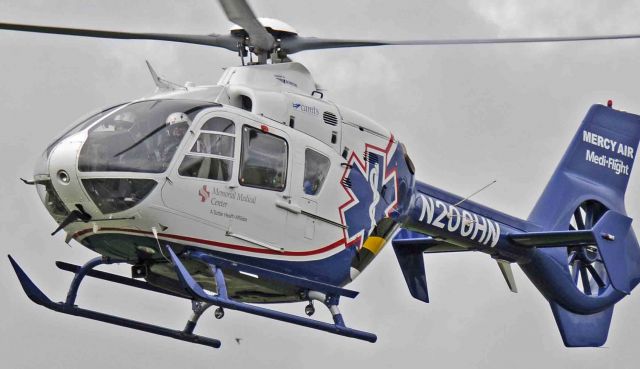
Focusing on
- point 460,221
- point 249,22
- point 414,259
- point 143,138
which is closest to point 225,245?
point 143,138

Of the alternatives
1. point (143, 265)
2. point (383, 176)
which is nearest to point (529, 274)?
point (383, 176)

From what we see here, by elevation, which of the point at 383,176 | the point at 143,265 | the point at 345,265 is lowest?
the point at 143,265

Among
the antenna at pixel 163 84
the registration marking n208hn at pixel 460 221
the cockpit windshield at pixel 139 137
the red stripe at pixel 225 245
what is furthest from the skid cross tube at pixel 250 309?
the registration marking n208hn at pixel 460 221

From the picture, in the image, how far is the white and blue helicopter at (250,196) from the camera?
571 inches

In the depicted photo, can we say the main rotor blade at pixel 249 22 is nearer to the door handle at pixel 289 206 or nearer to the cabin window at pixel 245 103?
the cabin window at pixel 245 103

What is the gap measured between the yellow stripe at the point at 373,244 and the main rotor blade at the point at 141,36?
2.65 metres

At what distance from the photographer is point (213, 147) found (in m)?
14.8

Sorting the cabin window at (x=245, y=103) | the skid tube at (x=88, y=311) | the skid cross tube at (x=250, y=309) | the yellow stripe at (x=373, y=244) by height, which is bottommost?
the skid tube at (x=88, y=311)

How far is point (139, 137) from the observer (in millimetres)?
14562

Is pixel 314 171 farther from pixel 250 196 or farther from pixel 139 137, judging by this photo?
pixel 139 137

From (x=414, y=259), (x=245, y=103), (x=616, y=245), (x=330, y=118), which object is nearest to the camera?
(x=245, y=103)

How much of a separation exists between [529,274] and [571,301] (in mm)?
756

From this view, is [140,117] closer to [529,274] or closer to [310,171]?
[310,171]

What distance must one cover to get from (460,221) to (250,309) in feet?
13.7
